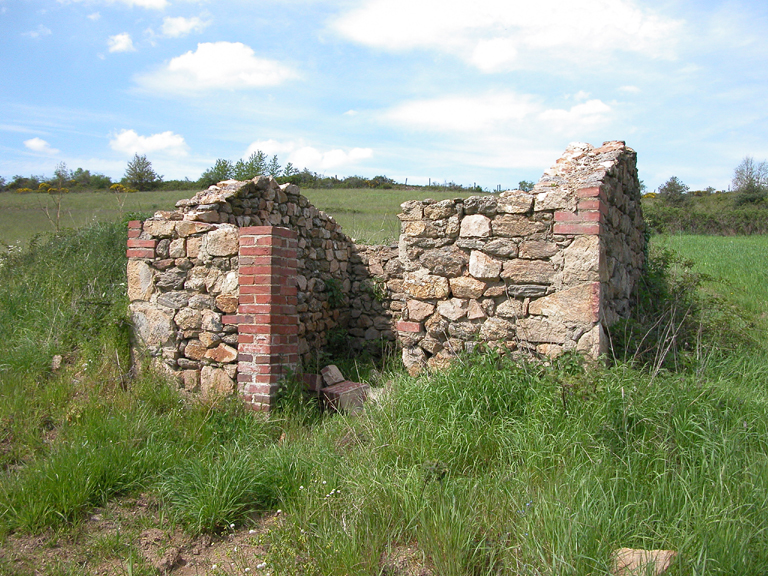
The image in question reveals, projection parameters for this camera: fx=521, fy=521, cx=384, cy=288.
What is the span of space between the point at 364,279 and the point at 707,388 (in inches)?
186

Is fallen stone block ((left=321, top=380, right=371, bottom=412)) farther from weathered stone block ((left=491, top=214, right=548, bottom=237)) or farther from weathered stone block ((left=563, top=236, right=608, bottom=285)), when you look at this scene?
weathered stone block ((left=563, top=236, right=608, bottom=285))

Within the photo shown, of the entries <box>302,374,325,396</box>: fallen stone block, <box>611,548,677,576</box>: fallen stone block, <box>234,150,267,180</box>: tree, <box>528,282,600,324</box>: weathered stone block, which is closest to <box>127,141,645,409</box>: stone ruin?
<box>528,282,600,324</box>: weathered stone block

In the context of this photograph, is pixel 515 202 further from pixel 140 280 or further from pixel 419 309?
pixel 140 280

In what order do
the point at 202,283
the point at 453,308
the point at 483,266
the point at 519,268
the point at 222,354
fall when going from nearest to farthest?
the point at 519,268 < the point at 483,266 < the point at 453,308 < the point at 222,354 < the point at 202,283

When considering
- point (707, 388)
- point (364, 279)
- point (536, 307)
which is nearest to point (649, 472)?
point (707, 388)

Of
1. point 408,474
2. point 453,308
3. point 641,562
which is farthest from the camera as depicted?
point 453,308

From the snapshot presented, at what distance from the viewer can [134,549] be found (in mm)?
3174

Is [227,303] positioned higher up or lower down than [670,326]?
higher up

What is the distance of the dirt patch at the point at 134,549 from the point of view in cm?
302

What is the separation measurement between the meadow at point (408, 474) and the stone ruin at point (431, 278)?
329 mm

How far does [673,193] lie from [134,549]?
36661mm

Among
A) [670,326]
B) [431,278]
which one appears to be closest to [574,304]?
[431,278]

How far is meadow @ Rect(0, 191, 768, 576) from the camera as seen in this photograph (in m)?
2.74

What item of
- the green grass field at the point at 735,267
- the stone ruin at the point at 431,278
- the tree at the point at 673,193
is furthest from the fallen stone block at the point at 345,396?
the tree at the point at 673,193
